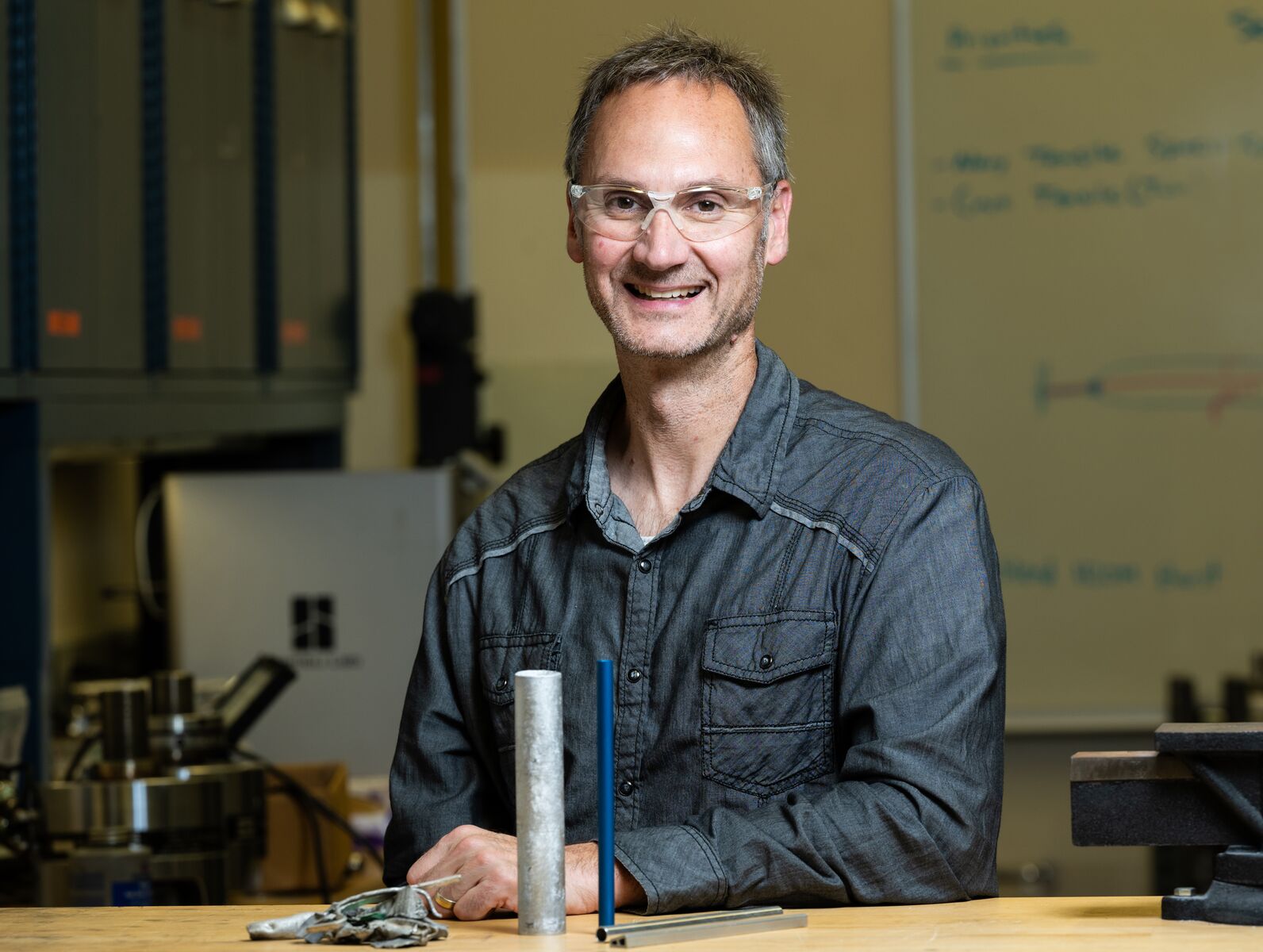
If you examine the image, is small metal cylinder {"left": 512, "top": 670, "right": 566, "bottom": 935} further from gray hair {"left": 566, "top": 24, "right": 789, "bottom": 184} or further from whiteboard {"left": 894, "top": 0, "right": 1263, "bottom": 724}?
whiteboard {"left": 894, "top": 0, "right": 1263, "bottom": 724}

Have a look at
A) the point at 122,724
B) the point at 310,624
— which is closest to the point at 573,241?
the point at 122,724

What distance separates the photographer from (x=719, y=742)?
4.18 ft

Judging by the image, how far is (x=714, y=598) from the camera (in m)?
1.30

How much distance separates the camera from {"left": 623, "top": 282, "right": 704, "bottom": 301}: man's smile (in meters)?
1.31

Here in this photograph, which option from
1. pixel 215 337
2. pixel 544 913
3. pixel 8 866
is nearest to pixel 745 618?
pixel 544 913

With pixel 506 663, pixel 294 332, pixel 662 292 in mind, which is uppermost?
pixel 294 332

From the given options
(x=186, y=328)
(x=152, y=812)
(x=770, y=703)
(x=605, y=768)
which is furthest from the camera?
(x=186, y=328)

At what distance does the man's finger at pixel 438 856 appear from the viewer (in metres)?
1.16

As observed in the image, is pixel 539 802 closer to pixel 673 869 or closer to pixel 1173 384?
pixel 673 869

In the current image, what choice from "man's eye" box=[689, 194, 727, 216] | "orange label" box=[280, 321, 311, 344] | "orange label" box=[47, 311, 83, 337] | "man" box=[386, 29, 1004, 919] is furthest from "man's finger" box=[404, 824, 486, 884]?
"orange label" box=[280, 321, 311, 344]

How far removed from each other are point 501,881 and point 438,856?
9 centimetres

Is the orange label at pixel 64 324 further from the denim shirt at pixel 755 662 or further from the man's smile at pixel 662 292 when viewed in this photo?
the man's smile at pixel 662 292

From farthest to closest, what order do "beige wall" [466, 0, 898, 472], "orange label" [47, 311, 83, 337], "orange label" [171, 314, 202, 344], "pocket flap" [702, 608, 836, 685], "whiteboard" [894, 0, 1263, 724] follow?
1. "beige wall" [466, 0, 898, 472]
2. "whiteboard" [894, 0, 1263, 724]
3. "orange label" [171, 314, 202, 344]
4. "orange label" [47, 311, 83, 337]
5. "pocket flap" [702, 608, 836, 685]

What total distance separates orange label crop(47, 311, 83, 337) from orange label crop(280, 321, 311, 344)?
879mm
